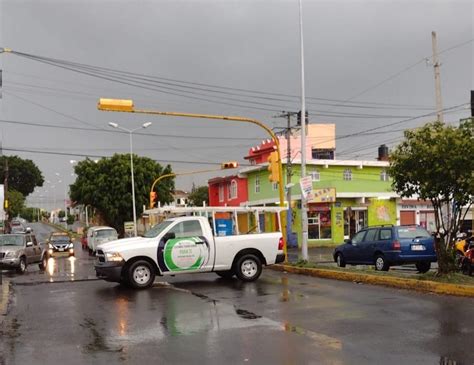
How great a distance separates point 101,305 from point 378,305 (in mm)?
5653

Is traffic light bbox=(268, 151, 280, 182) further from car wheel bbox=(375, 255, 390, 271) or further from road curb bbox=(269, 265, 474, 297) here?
car wheel bbox=(375, 255, 390, 271)

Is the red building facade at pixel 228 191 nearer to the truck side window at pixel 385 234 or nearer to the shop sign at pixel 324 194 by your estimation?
the shop sign at pixel 324 194

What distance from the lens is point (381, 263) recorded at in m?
18.9

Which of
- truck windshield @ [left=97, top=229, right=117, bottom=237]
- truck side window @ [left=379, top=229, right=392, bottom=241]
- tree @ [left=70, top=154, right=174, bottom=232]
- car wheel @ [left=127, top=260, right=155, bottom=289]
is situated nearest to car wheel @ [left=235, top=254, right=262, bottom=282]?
car wheel @ [left=127, top=260, right=155, bottom=289]

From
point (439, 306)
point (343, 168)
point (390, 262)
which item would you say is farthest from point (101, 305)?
point (343, 168)

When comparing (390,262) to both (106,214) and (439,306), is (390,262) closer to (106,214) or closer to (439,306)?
(439,306)

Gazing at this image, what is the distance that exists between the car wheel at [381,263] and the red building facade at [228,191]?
32.6 meters

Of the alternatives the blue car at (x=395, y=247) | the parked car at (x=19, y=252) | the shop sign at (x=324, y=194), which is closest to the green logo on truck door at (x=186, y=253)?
the blue car at (x=395, y=247)

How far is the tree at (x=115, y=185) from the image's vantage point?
52031 mm

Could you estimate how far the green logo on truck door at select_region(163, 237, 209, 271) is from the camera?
1516cm

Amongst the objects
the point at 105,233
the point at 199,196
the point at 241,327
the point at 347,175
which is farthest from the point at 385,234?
the point at 199,196

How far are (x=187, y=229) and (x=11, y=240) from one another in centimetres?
1079

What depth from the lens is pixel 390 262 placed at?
18531 millimetres

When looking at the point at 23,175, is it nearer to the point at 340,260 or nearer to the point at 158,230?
the point at 340,260
